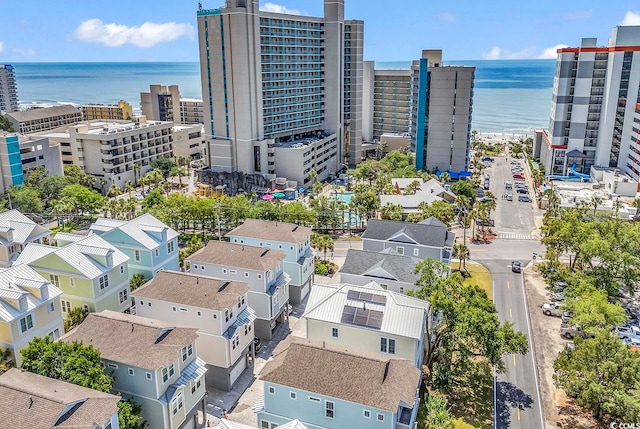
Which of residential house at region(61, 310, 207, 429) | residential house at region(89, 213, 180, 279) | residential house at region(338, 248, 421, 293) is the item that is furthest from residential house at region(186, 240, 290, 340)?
residential house at region(61, 310, 207, 429)

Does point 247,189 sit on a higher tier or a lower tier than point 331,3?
lower

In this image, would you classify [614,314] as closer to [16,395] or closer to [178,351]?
[178,351]

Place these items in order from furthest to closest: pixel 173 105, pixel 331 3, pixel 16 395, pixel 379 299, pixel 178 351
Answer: pixel 173 105 → pixel 331 3 → pixel 379 299 → pixel 178 351 → pixel 16 395

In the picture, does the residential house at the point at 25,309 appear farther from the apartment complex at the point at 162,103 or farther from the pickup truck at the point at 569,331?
the apartment complex at the point at 162,103

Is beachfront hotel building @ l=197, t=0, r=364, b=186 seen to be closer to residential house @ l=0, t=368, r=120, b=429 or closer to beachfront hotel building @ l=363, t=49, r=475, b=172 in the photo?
beachfront hotel building @ l=363, t=49, r=475, b=172

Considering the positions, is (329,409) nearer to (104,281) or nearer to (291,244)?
(291,244)

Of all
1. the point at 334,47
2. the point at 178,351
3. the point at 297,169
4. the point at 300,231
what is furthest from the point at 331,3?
the point at 178,351

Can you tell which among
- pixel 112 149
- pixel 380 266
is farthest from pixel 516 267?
pixel 112 149
